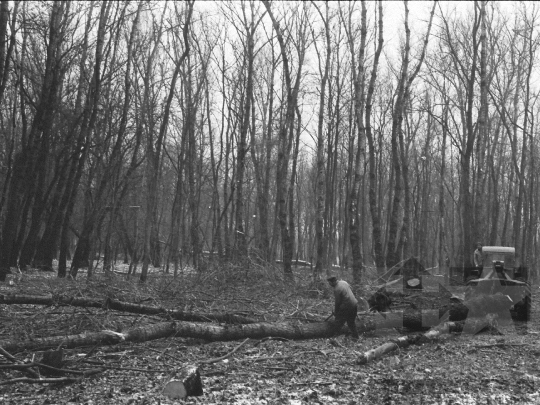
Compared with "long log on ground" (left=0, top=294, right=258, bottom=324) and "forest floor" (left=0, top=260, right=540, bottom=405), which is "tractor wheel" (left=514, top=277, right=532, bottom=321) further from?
"long log on ground" (left=0, top=294, right=258, bottom=324)

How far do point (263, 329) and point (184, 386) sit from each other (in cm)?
378

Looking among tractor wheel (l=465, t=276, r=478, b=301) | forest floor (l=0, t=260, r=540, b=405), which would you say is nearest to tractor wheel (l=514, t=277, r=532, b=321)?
forest floor (l=0, t=260, r=540, b=405)

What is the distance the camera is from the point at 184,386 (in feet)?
21.0

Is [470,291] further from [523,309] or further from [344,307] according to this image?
[344,307]

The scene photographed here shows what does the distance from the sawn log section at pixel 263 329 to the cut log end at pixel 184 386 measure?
215cm

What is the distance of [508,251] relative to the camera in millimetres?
A: 16562

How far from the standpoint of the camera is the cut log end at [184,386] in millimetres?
6410

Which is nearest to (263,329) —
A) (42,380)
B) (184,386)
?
(184,386)

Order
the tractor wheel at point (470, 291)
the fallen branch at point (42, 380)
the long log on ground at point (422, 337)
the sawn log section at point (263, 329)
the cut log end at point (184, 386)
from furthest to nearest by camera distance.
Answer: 1. the tractor wheel at point (470, 291)
2. the long log on ground at point (422, 337)
3. the sawn log section at point (263, 329)
4. the cut log end at point (184, 386)
5. the fallen branch at point (42, 380)

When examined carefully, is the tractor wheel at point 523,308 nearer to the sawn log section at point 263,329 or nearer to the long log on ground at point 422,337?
the sawn log section at point 263,329

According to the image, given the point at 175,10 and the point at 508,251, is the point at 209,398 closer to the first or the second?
the point at 508,251

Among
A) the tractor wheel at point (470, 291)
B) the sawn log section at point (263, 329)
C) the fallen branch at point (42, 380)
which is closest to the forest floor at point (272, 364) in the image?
the fallen branch at point (42, 380)

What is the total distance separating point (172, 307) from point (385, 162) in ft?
122

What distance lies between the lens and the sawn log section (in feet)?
26.3
